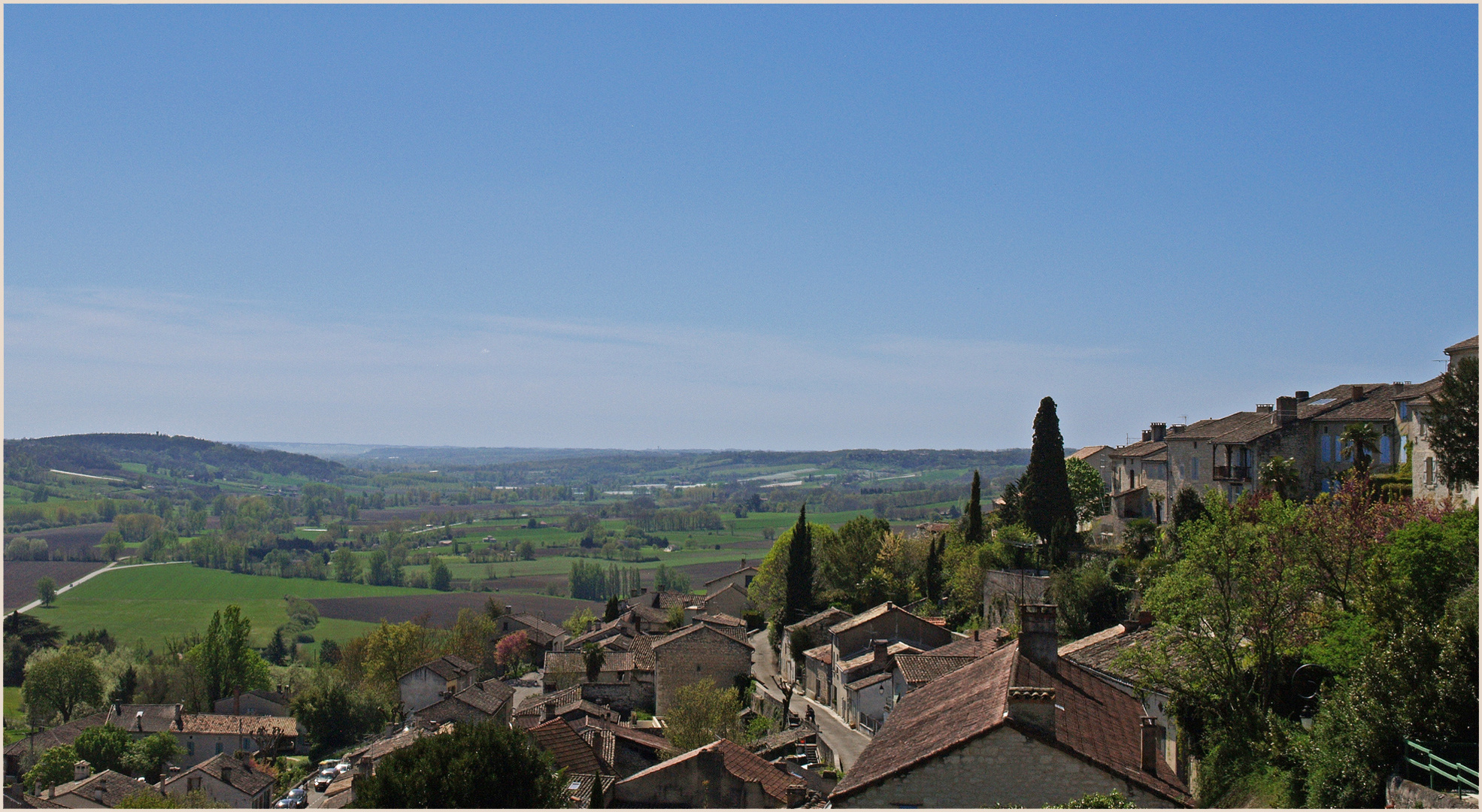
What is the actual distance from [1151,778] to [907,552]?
155 feet

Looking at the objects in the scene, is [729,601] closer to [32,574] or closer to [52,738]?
[52,738]

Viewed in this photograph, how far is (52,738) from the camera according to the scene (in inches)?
2613

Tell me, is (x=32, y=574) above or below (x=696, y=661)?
below

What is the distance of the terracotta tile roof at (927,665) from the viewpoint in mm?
40625

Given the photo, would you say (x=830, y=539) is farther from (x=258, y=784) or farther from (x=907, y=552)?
(x=258, y=784)

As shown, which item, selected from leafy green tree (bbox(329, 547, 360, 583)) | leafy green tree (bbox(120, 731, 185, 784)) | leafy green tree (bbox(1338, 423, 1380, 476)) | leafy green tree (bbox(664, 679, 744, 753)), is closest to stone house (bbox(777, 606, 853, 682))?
leafy green tree (bbox(664, 679, 744, 753))

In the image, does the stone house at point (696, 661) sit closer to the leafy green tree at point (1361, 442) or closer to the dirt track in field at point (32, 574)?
the leafy green tree at point (1361, 442)

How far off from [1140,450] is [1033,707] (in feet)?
154

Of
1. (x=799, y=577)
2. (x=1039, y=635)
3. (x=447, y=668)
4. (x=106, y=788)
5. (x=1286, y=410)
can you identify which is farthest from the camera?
(x=447, y=668)

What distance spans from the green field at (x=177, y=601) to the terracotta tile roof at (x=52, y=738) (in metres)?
46.0

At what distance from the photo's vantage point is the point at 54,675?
80750mm

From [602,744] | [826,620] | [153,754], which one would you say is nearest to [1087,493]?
[826,620]

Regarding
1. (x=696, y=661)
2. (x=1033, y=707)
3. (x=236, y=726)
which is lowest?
(x=236, y=726)

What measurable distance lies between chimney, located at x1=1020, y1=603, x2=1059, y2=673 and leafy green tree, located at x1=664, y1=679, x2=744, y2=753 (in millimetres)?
21537
